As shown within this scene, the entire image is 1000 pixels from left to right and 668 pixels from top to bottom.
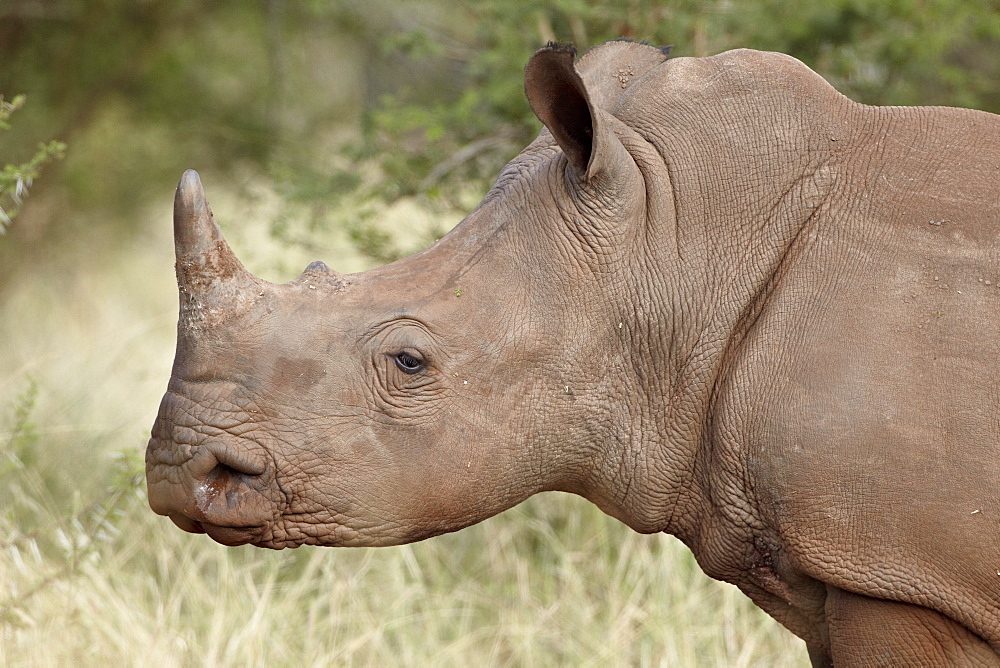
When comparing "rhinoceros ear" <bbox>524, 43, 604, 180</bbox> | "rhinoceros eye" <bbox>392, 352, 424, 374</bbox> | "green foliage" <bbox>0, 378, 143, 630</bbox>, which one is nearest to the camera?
"rhinoceros ear" <bbox>524, 43, 604, 180</bbox>

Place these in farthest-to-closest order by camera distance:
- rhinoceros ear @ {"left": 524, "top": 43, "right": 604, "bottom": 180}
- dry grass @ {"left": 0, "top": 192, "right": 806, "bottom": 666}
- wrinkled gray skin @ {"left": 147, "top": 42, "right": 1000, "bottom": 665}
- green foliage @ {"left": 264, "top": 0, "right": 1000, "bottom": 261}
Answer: green foliage @ {"left": 264, "top": 0, "right": 1000, "bottom": 261}
dry grass @ {"left": 0, "top": 192, "right": 806, "bottom": 666}
rhinoceros ear @ {"left": 524, "top": 43, "right": 604, "bottom": 180}
wrinkled gray skin @ {"left": 147, "top": 42, "right": 1000, "bottom": 665}

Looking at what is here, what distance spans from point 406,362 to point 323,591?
3.19 metres

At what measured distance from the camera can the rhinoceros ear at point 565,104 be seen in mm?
2859

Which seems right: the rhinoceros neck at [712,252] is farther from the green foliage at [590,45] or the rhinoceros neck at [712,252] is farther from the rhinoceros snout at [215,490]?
the green foliage at [590,45]

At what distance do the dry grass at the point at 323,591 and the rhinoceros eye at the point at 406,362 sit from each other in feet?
5.64

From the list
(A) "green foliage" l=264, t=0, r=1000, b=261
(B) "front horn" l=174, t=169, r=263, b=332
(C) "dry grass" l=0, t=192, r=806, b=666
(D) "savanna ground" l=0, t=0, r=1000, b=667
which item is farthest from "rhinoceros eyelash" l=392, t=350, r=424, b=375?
(A) "green foliage" l=264, t=0, r=1000, b=261

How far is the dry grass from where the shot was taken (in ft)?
16.2

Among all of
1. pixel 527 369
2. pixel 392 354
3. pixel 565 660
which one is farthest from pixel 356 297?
pixel 565 660

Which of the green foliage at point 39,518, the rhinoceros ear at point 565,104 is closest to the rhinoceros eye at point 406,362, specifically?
the rhinoceros ear at point 565,104

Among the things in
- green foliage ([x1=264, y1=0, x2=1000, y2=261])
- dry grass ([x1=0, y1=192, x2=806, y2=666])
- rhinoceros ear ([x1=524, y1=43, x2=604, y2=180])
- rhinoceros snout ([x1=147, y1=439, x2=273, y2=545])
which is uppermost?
green foliage ([x1=264, y1=0, x2=1000, y2=261])

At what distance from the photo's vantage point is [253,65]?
10758mm

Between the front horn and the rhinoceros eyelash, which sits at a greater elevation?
the front horn

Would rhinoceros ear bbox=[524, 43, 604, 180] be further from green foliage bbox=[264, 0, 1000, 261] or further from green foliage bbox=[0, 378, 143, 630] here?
green foliage bbox=[264, 0, 1000, 261]

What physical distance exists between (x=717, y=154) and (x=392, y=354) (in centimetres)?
107
